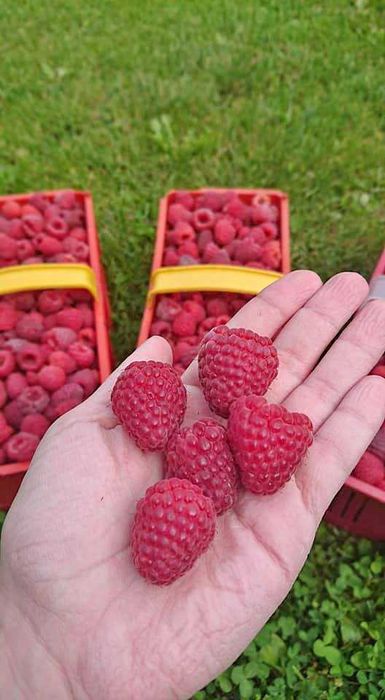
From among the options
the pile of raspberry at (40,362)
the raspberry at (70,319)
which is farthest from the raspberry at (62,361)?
the raspberry at (70,319)

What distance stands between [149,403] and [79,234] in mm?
964

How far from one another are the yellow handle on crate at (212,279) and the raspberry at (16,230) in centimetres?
51

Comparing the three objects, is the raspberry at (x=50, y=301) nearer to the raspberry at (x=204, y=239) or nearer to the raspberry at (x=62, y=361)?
the raspberry at (x=62, y=361)

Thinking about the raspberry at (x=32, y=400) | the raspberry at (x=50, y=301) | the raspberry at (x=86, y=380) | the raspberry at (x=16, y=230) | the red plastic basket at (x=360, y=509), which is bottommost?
the red plastic basket at (x=360, y=509)

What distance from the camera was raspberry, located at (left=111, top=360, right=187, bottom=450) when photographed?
135 centimetres

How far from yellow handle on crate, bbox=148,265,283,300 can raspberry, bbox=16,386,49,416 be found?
1.30 feet

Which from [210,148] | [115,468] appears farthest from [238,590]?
[210,148]

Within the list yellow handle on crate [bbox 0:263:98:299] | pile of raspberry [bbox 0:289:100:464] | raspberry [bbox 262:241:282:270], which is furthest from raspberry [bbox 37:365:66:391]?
raspberry [bbox 262:241:282:270]

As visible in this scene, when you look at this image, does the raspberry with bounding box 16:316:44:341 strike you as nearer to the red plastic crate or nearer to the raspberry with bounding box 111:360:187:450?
the red plastic crate

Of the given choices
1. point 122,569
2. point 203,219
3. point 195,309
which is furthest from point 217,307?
point 122,569

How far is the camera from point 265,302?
171cm

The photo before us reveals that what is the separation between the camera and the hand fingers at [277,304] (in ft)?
5.56

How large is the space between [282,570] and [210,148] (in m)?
1.93

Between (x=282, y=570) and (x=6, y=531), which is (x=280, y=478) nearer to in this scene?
(x=282, y=570)
